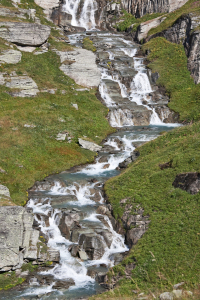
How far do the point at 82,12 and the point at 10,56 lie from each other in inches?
1595

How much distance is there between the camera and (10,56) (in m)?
50.6

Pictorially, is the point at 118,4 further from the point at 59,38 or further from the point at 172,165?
the point at 172,165

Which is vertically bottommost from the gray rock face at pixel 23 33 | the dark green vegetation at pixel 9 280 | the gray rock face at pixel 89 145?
the dark green vegetation at pixel 9 280

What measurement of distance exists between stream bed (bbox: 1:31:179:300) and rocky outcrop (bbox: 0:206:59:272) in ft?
4.57

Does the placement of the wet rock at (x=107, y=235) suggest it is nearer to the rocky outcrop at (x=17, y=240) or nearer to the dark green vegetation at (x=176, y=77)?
the rocky outcrop at (x=17, y=240)

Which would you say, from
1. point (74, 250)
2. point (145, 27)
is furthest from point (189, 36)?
point (74, 250)

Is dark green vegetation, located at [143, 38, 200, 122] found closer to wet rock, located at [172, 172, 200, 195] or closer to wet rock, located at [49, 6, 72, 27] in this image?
wet rock, located at [172, 172, 200, 195]

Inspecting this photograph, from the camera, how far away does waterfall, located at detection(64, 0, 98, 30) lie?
8156cm

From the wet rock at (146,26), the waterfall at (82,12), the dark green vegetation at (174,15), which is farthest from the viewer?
the waterfall at (82,12)

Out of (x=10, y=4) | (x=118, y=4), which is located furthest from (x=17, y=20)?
(x=118, y=4)

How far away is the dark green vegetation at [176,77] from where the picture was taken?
158 feet

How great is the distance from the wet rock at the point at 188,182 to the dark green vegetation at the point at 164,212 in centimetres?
43

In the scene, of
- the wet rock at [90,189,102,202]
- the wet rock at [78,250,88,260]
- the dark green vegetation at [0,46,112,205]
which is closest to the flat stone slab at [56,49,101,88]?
A: the dark green vegetation at [0,46,112,205]

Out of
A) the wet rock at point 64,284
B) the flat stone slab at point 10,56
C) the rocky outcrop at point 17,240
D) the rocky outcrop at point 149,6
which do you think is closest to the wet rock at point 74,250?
the rocky outcrop at point 17,240
